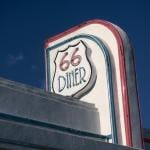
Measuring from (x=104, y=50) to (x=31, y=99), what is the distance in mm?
2896

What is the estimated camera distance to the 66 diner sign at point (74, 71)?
43.3 feet

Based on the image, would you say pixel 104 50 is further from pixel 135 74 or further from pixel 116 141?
pixel 116 141

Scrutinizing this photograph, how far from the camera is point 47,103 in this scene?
11492mm

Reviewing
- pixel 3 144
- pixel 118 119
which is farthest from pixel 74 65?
pixel 3 144

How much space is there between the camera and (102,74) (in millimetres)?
12906

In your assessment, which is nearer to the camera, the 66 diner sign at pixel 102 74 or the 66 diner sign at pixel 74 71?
the 66 diner sign at pixel 102 74

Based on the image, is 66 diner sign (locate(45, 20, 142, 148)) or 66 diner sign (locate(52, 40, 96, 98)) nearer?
66 diner sign (locate(45, 20, 142, 148))

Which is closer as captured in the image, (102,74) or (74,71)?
(102,74)

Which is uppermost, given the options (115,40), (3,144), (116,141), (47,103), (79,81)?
(115,40)

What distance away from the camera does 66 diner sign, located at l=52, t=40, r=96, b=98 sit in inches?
520

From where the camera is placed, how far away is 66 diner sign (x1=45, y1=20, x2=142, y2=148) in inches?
483

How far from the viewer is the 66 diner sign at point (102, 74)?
40.3ft

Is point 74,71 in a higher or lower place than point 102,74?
higher

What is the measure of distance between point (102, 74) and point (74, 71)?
1.06 meters
